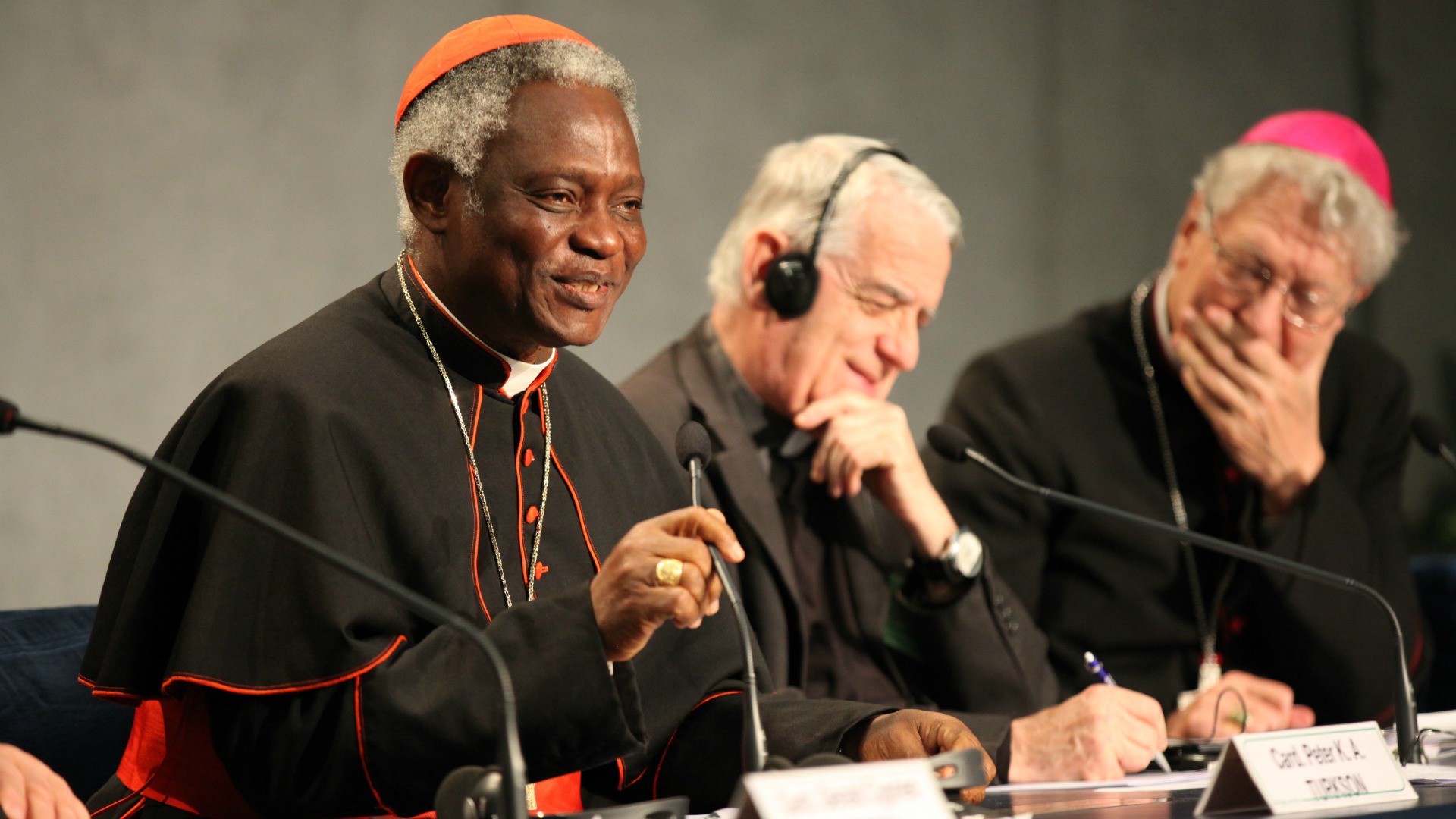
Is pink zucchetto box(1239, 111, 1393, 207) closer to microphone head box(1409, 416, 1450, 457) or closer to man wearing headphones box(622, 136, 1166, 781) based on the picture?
microphone head box(1409, 416, 1450, 457)

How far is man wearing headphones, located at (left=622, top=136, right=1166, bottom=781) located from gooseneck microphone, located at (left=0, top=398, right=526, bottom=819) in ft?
4.15

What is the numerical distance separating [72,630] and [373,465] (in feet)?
2.83

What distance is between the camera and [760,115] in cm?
405

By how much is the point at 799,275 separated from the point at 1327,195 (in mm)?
1226

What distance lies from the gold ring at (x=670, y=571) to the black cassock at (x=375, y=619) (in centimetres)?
13

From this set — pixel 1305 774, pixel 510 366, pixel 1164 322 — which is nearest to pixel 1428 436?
pixel 1164 322

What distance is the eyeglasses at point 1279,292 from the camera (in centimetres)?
320

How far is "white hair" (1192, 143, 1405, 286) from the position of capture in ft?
10.4

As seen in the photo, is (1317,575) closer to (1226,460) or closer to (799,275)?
(799,275)

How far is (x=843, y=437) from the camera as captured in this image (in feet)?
8.96

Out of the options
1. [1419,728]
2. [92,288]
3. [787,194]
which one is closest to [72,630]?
[92,288]

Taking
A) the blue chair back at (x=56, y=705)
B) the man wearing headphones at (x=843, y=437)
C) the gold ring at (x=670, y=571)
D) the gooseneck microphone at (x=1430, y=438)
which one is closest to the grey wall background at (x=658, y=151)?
the blue chair back at (x=56, y=705)

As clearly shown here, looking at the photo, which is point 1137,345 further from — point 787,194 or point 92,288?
point 92,288

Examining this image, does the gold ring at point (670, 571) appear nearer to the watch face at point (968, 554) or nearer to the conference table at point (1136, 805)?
the conference table at point (1136, 805)
